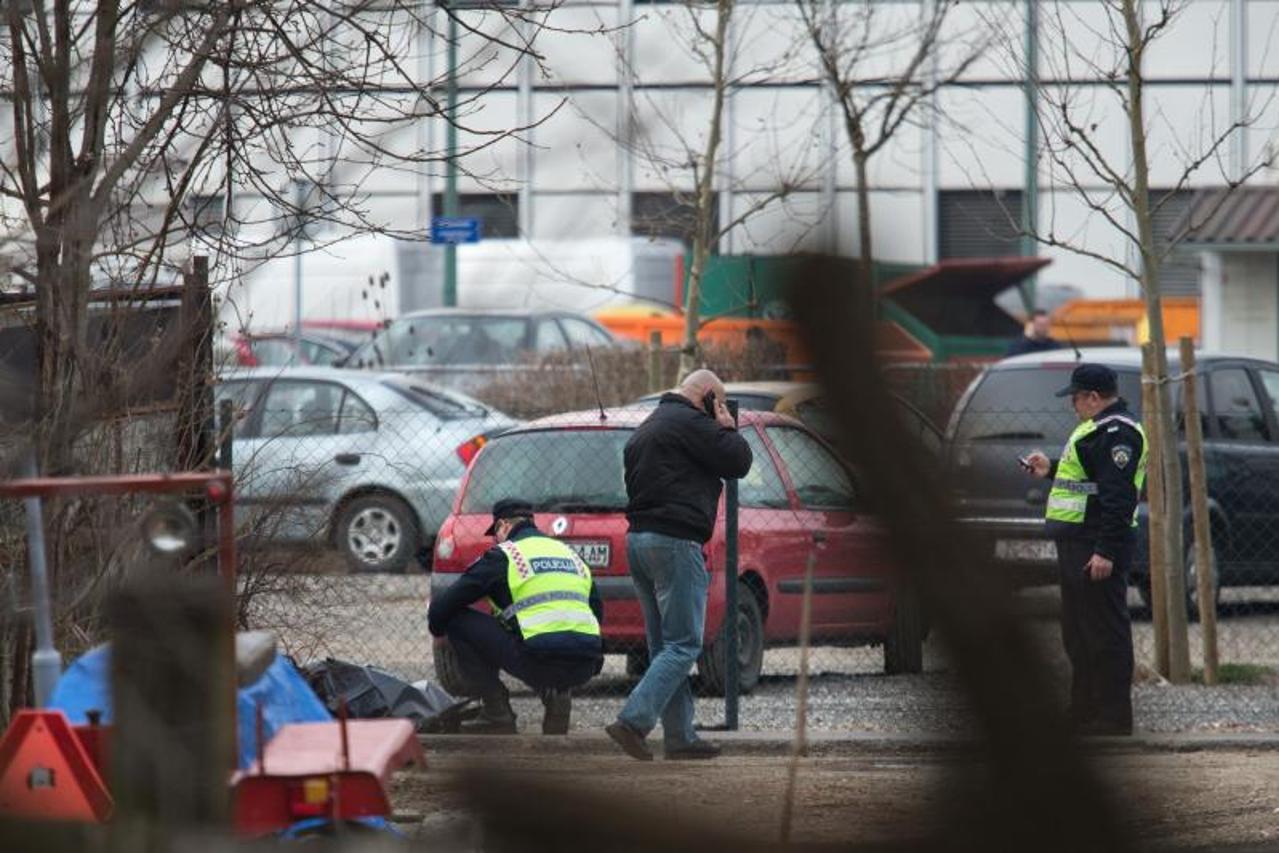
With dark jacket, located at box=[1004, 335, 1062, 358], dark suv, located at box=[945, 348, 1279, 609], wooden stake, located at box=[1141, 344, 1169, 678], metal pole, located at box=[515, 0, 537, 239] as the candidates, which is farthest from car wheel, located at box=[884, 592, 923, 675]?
A: dark jacket, located at box=[1004, 335, 1062, 358]

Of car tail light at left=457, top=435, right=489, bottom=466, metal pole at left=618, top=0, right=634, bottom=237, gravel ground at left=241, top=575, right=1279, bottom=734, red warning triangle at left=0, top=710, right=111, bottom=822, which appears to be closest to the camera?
metal pole at left=618, top=0, right=634, bottom=237

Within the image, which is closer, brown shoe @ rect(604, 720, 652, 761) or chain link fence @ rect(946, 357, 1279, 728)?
brown shoe @ rect(604, 720, 652, 761)

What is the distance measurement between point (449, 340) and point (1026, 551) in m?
19.3

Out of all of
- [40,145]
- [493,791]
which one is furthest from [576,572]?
[493,791]

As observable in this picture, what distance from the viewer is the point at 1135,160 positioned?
10.9m

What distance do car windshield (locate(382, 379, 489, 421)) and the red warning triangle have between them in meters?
11.9

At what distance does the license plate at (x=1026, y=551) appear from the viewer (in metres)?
1.14

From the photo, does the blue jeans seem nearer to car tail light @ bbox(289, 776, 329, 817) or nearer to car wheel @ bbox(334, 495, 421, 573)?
car wheel @ bbox(334, 495, 421, 573)

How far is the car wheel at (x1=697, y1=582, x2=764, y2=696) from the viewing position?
11.1 meters

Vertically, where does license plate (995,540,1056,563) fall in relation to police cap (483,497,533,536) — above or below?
above

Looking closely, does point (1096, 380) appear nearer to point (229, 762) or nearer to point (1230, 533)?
point (1230, 533)

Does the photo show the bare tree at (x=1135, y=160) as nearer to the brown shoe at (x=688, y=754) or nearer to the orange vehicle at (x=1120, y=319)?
the brown shoe at (x=688, y=754)

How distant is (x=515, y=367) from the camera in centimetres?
1864

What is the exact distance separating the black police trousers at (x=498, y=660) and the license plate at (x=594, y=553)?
1085mm
